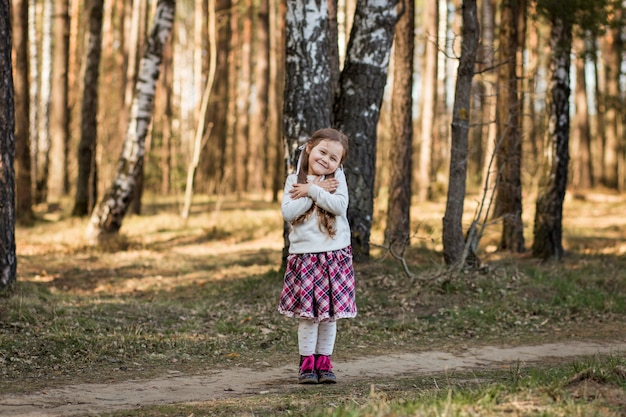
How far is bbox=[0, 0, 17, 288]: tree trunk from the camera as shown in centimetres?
847

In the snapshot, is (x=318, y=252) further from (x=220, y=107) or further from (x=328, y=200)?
(x=220, y=107)

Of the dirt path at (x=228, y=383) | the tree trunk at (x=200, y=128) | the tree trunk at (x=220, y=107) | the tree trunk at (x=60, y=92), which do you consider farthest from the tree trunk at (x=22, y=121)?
the dirt path at (x=228, y=383)

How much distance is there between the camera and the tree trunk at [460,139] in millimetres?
10672

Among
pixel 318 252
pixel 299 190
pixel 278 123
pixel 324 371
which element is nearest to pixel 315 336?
pixel 324 371

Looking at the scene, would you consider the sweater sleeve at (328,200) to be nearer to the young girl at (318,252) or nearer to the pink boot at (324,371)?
the young girl at (318,252)

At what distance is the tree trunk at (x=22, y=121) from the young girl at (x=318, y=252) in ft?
44.2

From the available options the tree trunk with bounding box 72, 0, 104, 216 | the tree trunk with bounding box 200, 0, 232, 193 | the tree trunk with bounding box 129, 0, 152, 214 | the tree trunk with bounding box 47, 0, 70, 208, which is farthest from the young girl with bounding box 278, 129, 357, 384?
the tree trunk with bounding box 200, 0, 232, 193

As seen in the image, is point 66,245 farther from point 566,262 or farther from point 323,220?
point 323,220

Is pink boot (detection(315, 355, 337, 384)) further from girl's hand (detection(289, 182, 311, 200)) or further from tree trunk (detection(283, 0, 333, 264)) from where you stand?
tree trunk (detection(283, 0, 333, 264))

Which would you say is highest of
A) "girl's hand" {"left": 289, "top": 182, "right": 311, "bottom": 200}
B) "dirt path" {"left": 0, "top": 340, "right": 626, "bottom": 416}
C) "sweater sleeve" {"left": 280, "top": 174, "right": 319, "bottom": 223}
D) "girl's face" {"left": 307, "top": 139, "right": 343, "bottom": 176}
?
"girl's face" {"left": 307, "top": 139, "right": 343, "bottom": 176}

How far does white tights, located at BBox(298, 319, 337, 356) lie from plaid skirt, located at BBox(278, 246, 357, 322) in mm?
121

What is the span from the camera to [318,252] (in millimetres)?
6020

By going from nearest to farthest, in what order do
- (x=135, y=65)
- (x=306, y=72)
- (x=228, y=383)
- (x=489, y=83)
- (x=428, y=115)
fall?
1. (x=228, y=383)
2. (x=306, y=72)
3. (x=489, y=83)
4. (x=135, y=65)
5. (x=428, y=115)

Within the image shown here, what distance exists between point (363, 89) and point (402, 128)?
388 cm
